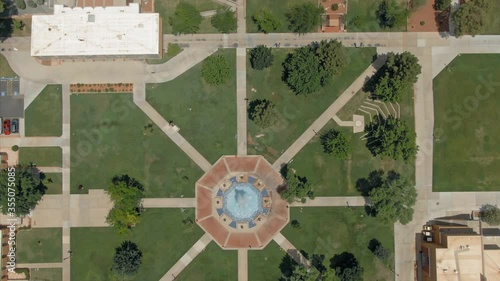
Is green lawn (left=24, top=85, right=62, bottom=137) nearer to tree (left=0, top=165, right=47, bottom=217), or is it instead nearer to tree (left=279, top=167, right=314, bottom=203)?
tree (left=0, top=165, right=47, bottom=217)

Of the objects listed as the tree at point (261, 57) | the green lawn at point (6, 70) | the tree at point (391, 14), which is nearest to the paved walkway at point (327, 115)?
the tree at point (391, 14)

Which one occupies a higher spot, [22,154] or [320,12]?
[320,12]

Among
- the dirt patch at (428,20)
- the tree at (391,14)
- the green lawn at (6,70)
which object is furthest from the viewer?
→ the dirt patch at (428,20)

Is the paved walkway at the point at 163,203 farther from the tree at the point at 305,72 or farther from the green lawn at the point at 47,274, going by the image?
the tree at the point at 305,72

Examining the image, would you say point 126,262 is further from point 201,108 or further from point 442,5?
point 442,5

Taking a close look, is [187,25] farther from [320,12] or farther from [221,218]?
[221,218]

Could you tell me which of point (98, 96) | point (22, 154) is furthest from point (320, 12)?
point (22, 154)

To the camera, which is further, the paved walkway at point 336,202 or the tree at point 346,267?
the paved walkway at point 336,202
